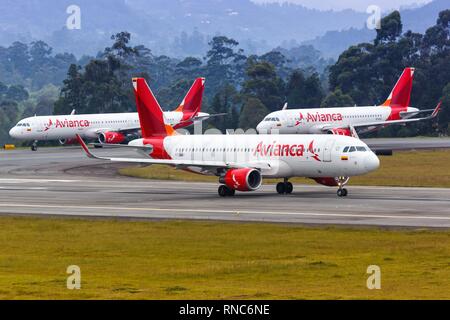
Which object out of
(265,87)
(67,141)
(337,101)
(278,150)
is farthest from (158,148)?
(265,87)

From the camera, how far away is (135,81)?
73812 mm

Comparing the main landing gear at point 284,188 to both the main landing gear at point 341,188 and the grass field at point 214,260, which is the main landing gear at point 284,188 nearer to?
the main landing gear at point 341,188

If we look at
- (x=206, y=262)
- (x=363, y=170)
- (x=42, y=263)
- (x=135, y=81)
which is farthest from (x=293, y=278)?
(x=135, y=81)

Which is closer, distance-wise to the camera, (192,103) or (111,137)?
(111,137)

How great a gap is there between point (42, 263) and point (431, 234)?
649 inches

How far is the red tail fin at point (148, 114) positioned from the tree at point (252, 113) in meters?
102

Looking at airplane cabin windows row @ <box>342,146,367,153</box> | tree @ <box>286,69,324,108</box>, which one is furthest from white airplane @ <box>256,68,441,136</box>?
airplane cabin windows row @ <box>342,146,367,153</box>

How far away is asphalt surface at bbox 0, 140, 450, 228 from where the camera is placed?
52.8 metres

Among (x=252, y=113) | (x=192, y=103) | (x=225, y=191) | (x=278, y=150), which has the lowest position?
(x=225, y=191)

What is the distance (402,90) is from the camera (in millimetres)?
135500

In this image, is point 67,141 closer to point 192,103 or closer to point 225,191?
point 192,103

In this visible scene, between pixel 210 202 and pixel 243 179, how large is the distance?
2.80m
